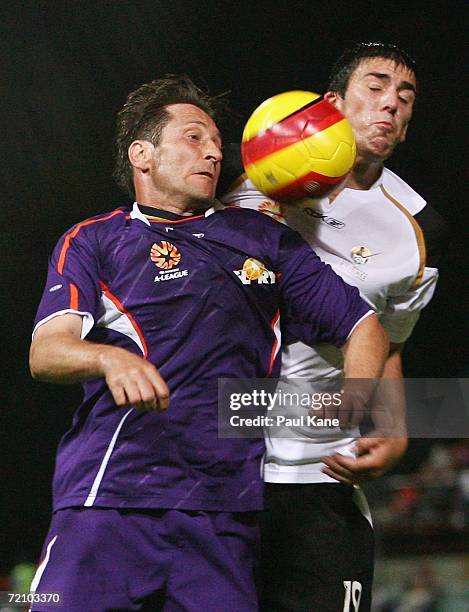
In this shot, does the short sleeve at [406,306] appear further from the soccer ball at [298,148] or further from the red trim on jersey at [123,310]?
the red trim on jersey at [123,310]

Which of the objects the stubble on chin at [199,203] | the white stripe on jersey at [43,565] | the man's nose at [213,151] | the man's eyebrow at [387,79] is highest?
the man's eyebrow at [387,79]

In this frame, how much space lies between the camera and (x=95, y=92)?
5.06 metres

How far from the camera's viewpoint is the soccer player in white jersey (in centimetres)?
269

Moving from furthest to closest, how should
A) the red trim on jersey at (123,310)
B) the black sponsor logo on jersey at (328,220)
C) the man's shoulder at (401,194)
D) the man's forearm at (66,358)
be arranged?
the man's shoulder at (401,194) < the black sponsor logo on jersey at (328,220) < the red trim on jersey at (123,310) < the man's forearm at (66,358)

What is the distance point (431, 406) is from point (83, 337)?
221 centimetres

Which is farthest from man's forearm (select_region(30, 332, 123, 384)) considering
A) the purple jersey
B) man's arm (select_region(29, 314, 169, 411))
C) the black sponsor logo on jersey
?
the black sponsor logo on jersey

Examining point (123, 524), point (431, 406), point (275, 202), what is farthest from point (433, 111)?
point (123, 524)

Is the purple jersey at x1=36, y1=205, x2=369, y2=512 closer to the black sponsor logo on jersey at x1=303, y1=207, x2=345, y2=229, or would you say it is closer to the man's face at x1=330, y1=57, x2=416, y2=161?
the black sponsor logo on jersey at x1=303, y1=207, x2=345, y2=229

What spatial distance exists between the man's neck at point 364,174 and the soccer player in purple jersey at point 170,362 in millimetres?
387

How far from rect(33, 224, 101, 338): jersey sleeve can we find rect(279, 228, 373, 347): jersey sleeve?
1.62 feet

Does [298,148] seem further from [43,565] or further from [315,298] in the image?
[43,565]

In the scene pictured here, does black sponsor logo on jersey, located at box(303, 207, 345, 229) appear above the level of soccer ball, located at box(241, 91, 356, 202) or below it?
below

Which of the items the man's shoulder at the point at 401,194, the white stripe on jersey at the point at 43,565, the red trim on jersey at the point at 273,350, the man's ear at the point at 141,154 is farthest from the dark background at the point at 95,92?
the white stripe on jersey at the point at 43,565

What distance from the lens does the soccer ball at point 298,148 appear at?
248 centimetres
